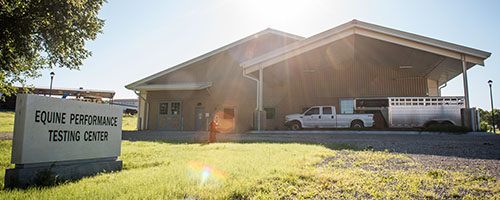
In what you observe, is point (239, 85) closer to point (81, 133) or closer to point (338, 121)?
point (338, 121)

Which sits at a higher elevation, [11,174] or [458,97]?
[458,97]

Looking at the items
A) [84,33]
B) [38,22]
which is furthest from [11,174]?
[84,33]

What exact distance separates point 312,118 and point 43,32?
14.0 meters

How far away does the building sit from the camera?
1753 centimetres

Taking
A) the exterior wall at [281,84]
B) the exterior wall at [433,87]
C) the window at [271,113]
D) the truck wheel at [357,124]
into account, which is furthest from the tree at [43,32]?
the exterior wall at [433,87]

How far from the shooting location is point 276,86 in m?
19.3

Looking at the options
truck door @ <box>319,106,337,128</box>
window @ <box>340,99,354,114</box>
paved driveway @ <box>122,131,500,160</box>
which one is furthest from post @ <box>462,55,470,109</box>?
window @ <box>340,99,354,114</box>

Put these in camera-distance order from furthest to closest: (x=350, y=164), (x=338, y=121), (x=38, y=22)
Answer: (x=338, y=121), (x=38, y=22), (x=350, y=164)

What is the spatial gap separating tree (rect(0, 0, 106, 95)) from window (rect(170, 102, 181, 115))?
7452 mm

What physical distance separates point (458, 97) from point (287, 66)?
945 cm

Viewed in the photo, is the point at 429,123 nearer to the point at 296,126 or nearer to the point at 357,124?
the point at 357,124

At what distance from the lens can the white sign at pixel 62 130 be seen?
3.49 meters

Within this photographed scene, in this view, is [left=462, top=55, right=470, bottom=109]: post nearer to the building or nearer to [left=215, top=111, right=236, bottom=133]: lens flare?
the building

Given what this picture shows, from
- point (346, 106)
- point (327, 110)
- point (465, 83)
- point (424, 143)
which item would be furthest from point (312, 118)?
point (424, 143)
